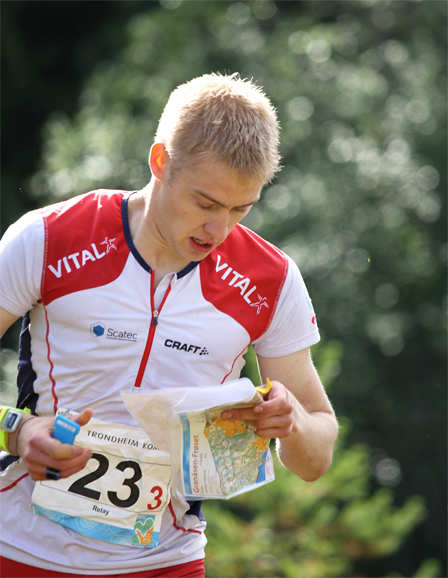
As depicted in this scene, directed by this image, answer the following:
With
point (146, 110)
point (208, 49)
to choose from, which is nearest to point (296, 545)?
point (146, 110)

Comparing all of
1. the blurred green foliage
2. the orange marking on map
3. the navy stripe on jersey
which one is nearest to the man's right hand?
the orange marking on map

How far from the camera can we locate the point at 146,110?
302 inches

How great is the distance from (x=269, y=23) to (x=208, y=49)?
1271 millimetres

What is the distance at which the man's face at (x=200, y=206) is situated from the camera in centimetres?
181

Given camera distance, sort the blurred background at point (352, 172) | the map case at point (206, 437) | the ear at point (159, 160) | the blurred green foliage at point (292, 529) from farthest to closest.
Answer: the blurred background at point (352, 172), the blurred green foliage at point (292, 529), the ear at point (159, 160), the map case at point (206, 437)

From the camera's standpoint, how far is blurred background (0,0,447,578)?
7.29 m

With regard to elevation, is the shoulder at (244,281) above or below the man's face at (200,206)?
below

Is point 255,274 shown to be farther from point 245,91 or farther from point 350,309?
point 350,309

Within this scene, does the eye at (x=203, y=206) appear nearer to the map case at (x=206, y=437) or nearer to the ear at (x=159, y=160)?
the ear at (x=159, y=160)

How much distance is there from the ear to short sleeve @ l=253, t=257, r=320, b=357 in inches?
18.9

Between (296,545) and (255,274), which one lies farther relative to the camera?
(296,545)

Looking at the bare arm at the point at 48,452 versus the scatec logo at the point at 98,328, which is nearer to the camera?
the bare arm at the point at 48,452

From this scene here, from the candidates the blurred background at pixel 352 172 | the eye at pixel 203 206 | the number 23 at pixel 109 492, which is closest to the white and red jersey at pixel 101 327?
the number 23 at pixel 109 492

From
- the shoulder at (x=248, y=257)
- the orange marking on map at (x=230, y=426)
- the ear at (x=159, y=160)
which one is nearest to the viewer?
the orange marking on map at (x=230, y=426)
